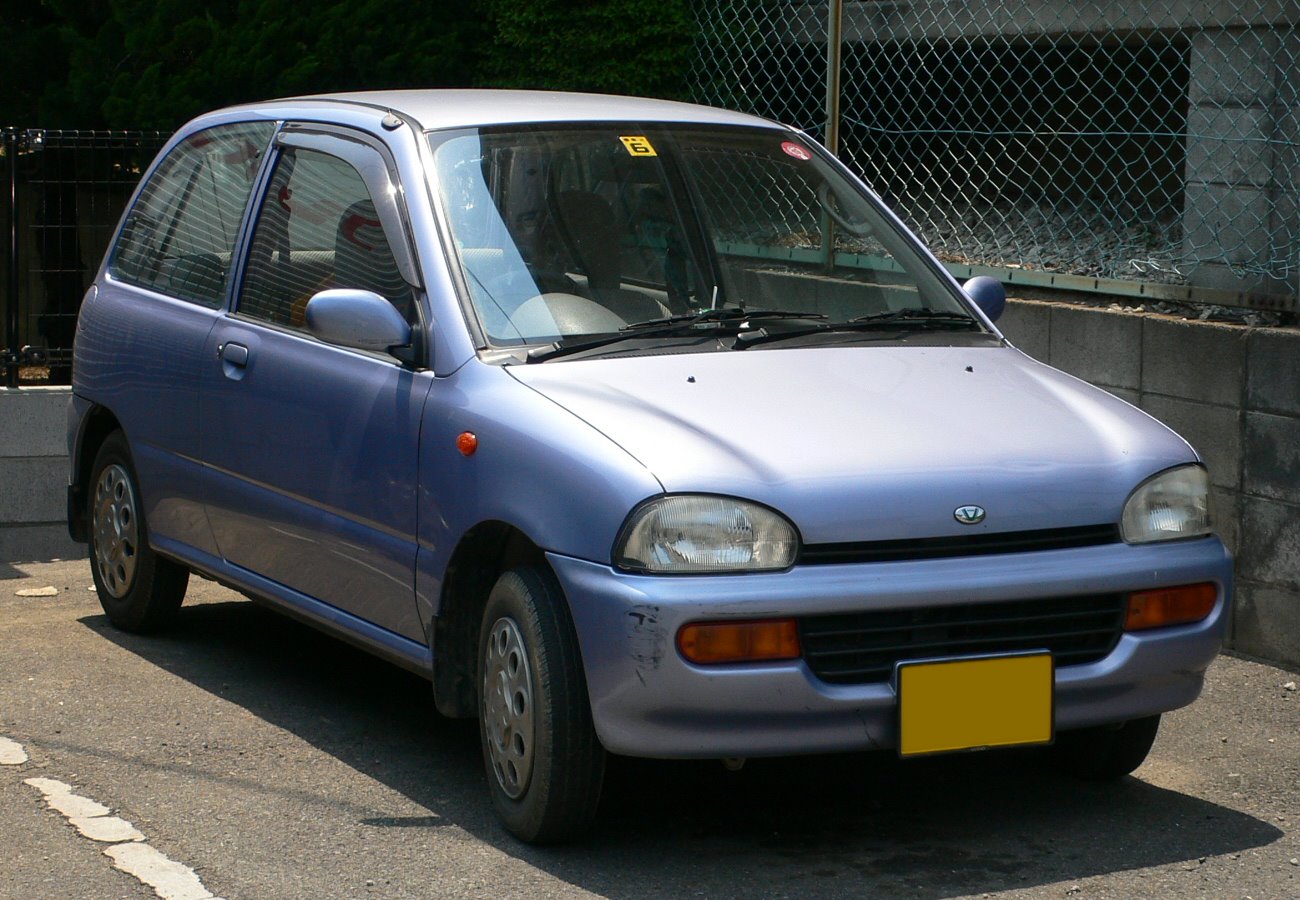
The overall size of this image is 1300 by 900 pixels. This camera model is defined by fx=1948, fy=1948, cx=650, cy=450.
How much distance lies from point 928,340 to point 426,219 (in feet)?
4.45

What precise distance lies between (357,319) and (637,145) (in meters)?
1.08

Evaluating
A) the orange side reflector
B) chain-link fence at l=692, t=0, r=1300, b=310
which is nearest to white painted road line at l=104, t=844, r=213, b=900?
the orange side reflector

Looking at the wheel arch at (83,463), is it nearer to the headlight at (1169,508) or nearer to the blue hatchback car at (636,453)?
the blue hatchback car at (636,453)

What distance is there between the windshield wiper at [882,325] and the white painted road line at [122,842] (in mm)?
1844

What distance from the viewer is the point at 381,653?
16.8 feet

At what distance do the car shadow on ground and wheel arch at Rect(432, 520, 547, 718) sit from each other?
28cm

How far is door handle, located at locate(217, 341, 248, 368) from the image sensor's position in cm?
564

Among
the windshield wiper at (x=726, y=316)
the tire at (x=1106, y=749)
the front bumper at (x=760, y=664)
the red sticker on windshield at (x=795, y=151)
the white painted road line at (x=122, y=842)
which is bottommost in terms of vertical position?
the white painted road line at (x=122, y=842)

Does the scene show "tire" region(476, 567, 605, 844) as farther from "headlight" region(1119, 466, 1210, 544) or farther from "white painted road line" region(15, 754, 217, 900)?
"headlight" region(1119, 466, 1210, 544)

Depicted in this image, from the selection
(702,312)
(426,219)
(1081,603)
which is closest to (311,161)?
(426,219)

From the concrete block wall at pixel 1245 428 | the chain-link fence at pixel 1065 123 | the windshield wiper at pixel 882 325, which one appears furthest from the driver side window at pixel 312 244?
the chain-link fence at pixel 1065 123

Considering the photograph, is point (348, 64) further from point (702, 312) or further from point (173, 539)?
point (702, 312)

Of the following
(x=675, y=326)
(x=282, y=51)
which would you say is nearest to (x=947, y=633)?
(x=675, y=326)

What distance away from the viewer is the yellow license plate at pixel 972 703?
4.19m
